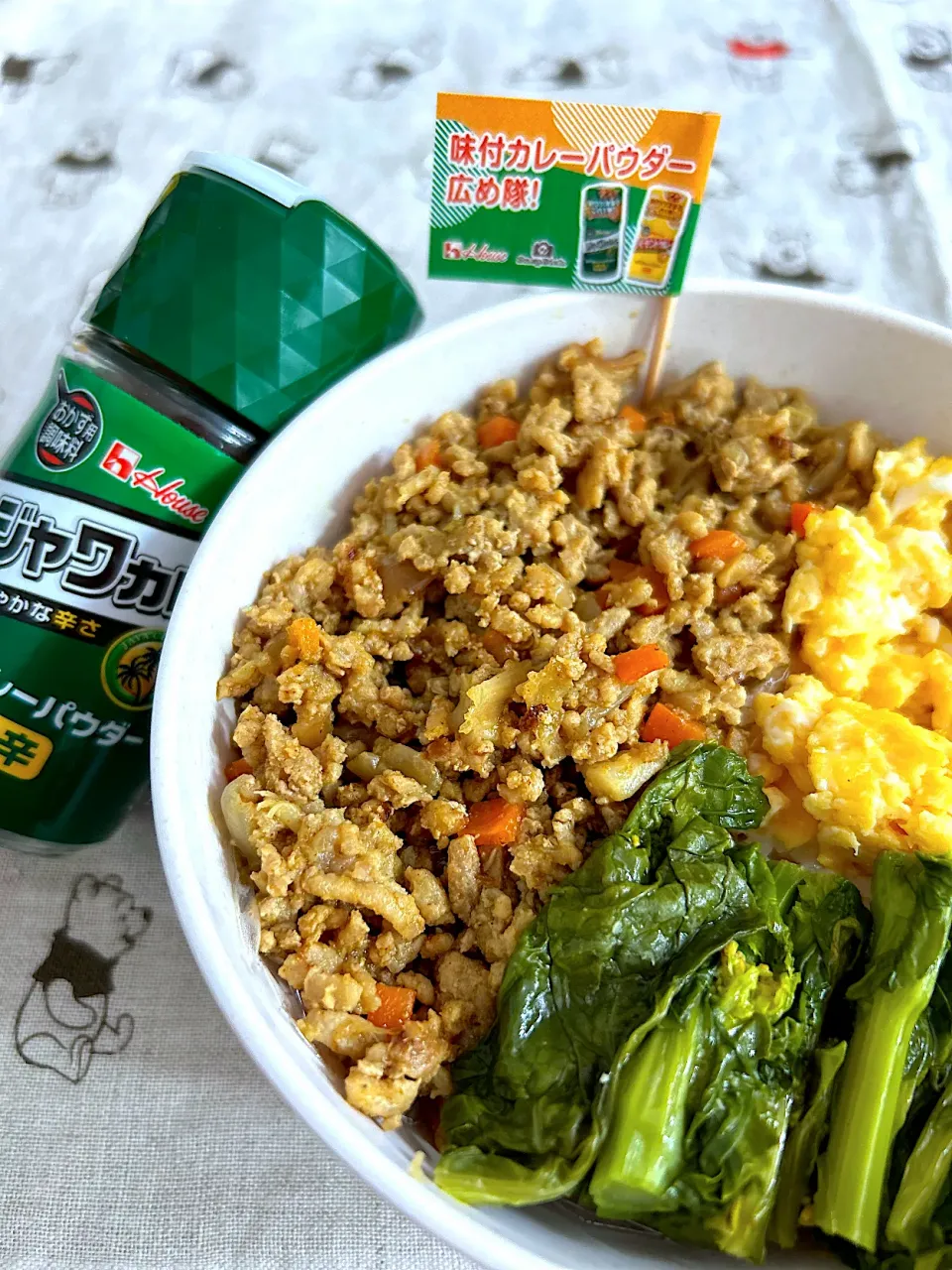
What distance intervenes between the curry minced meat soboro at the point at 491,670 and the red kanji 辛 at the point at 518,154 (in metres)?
0.34

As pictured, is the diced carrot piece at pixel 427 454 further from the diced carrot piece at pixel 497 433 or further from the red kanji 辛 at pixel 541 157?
the red kanji 辛 at pixel 541 157

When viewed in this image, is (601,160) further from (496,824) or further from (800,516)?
(496,824)

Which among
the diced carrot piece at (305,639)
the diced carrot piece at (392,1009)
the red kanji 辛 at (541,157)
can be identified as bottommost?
the diced carrot piece at (392,1009)

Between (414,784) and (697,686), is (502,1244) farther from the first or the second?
(697,686)

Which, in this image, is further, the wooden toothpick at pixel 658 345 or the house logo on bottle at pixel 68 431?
the wooden toothpick at pixel 658 345

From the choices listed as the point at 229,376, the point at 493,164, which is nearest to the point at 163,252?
the point at 229,376

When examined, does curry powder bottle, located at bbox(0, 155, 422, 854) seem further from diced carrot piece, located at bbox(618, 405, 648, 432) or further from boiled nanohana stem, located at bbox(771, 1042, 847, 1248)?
boiled nanohana stem, located at bbox(771, 1042, 847, 1248)

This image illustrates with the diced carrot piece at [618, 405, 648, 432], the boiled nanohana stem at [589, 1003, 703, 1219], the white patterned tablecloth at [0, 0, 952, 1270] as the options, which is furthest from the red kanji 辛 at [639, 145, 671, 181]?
the boiled nanohana stem at [589, 1003, 703, 1219]

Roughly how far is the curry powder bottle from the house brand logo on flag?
0.19 metres

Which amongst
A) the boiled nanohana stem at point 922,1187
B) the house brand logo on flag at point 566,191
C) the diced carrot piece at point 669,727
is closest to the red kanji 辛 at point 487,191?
the house brand logo on flag at point 566,191

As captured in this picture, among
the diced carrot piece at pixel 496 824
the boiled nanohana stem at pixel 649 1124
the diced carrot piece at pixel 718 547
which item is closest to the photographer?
the boiled nanohana stem at pixel 649 1124

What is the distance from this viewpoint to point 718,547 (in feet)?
5.41

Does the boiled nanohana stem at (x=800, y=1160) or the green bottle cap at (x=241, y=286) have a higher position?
the green bottle cap at (x=241, y=286)

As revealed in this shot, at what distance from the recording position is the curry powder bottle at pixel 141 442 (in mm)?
1524
